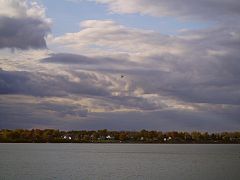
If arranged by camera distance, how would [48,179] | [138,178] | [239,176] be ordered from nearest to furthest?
[48,179] < [138,178] < [239,176]

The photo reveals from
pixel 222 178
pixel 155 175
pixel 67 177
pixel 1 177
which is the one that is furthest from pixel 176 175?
pixel 1 177

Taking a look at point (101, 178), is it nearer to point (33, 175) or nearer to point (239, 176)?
point (33, 175)

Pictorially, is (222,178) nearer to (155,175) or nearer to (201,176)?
(201,176)

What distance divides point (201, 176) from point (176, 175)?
3.58 metres

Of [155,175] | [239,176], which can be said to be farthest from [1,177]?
[239,176]

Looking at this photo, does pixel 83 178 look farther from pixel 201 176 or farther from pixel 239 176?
pixel 239 176

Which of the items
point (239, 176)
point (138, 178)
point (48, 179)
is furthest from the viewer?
point (239, 176)

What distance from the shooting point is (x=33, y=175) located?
60.1 meters

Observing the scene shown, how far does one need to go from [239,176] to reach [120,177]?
55.9 feet

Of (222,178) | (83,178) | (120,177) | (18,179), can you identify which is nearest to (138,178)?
(120,177)

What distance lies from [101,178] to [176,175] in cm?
1184

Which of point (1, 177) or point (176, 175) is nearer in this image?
point (1, 177)

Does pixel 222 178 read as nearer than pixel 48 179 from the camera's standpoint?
No

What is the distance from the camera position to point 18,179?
54844mm
